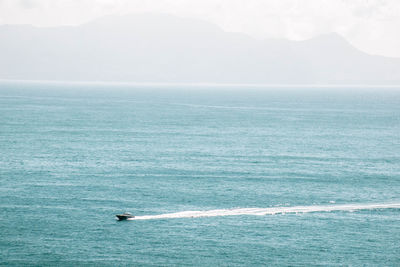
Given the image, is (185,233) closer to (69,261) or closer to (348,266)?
(69,261)

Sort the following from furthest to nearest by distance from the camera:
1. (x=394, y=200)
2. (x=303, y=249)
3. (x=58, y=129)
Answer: (x=58, y=129) < (x=394, y=200) < (x=303, y=249)

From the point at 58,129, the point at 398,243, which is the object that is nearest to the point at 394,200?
the point at 398,243

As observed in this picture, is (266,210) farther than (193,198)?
No

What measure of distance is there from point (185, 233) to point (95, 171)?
41.1 metres

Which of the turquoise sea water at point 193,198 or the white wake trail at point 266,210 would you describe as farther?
the white wake trail at point 266,210

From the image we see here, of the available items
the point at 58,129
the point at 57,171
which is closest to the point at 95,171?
the point at 57,171

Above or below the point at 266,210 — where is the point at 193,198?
above

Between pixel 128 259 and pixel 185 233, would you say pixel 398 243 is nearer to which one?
pixel 185 233

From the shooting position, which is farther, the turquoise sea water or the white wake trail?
the white wake trail

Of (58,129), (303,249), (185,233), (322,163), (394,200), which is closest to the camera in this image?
(303,249)

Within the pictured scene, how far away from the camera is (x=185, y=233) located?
80.7 metres

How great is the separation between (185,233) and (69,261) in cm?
1618

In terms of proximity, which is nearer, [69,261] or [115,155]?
[69,261]

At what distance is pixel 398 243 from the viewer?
7756cm
